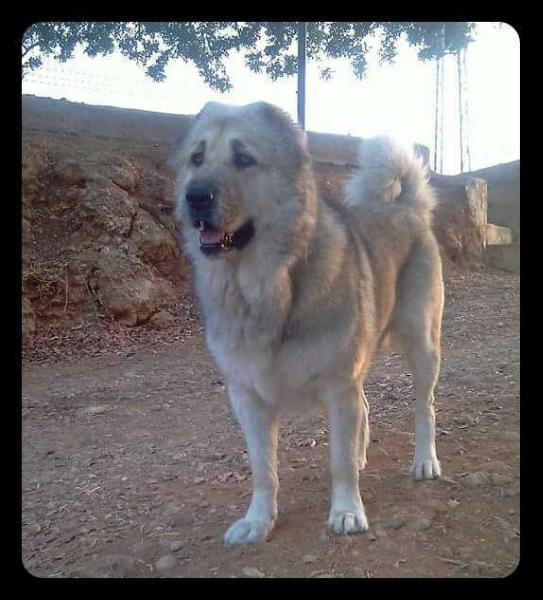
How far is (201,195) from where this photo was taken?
2.46m

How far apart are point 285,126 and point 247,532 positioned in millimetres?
1920

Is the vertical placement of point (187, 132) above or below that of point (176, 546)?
above

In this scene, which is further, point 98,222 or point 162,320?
point 98,222

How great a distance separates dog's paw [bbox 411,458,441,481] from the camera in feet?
10.4

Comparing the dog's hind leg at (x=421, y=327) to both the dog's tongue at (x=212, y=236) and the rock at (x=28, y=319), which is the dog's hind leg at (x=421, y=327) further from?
the rock at (x=28, y=319)

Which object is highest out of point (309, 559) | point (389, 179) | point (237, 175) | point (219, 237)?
point (389, 179)

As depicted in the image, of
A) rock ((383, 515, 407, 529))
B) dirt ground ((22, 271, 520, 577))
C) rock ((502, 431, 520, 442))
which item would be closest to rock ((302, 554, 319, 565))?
dirt ground ((22, 271, 520, 577))

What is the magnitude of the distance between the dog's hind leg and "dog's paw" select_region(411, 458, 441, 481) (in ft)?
0.53

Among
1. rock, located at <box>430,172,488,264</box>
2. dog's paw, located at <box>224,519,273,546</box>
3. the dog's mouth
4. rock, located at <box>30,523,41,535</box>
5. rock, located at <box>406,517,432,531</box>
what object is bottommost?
rock, located at <box>30,523,41,535</box>

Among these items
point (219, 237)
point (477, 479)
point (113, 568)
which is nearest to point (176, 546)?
point (113, 568)

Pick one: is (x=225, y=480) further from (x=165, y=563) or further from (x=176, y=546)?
(x=165, y=563)

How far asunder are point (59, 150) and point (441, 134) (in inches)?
203

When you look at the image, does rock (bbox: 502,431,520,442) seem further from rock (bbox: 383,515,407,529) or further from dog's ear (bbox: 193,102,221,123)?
dog's ear (bbox: 193,102,221,123)
